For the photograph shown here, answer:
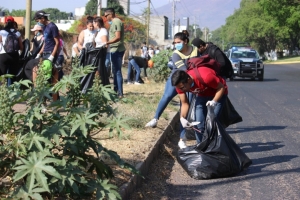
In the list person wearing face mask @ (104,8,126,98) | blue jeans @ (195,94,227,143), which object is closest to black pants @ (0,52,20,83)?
person wearing face mask @ (104,8,126,98)

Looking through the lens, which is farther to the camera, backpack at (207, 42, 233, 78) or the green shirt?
the green shirt

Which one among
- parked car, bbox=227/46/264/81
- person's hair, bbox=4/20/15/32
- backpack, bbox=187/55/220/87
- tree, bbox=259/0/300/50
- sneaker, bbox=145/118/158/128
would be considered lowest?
sneaker, bbox=145/118/158/128

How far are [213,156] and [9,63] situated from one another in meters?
5.90

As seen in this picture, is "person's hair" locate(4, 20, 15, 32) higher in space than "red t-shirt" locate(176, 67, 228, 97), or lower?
higher

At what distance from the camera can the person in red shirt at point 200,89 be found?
6641mm

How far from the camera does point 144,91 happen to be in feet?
50.1

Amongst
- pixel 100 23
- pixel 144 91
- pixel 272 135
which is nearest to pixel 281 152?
pixel 272 135

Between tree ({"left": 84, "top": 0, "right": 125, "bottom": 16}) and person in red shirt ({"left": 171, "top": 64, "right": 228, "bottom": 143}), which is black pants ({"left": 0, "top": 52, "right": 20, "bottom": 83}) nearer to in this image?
person in red shirt ({"left": 171, "top": 64, "right": 228, "bottom": 143})

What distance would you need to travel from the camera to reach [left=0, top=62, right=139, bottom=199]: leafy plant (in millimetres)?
4027

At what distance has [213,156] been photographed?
6805mm

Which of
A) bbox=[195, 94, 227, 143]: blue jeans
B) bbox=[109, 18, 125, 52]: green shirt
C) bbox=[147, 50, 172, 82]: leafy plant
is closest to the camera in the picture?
bbox=[195, 94, 227, 143]: blue jeans

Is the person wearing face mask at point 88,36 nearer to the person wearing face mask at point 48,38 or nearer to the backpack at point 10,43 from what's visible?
the person wearing face mask at point 48,38

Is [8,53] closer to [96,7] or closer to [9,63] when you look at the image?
[9,63]

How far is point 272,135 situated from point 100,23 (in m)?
4.02
